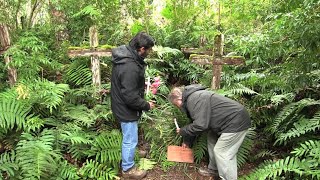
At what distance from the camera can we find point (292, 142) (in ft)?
14.4

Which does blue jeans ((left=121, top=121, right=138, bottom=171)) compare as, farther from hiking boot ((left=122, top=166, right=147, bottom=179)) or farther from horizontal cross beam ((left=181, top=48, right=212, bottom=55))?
horizontal cross beam ((left=181, top=48, right=212, bottom=55))

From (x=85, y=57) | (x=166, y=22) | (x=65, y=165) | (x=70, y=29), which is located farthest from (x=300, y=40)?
(x=166, y=22)

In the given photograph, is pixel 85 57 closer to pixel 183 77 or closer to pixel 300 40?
pixel 183 77

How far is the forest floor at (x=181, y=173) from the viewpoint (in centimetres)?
445

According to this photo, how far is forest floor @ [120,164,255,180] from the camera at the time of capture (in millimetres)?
4453

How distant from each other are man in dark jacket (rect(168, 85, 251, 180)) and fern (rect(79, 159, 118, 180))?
A: 1.17 m

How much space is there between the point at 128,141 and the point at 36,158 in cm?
118

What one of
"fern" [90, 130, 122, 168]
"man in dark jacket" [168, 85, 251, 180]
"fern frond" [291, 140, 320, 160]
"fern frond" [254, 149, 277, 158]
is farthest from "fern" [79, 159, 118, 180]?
"fern frond" [291, 140, 320, 160]

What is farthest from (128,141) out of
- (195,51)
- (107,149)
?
(195,51)

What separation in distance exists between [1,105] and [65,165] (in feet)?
3.89

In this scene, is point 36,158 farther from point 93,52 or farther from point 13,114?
point 93,52

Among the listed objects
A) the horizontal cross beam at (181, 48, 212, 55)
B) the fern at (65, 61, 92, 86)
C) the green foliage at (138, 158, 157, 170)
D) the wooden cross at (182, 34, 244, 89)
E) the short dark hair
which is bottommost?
the green foliage at (138, 158, 157, 170)

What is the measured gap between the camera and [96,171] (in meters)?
4.16

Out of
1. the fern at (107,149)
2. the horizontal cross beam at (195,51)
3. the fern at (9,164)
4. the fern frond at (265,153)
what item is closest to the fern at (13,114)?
the fern at (9,164)
